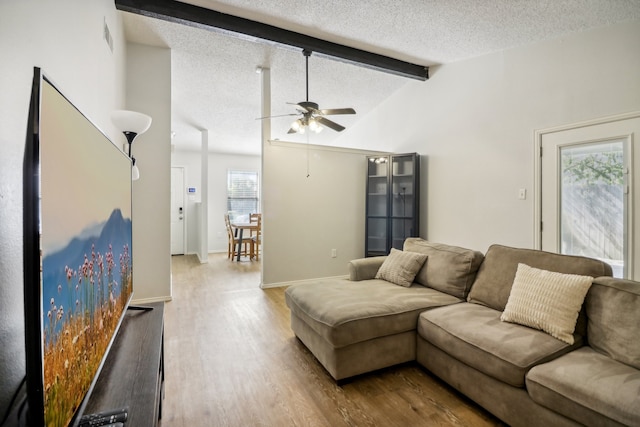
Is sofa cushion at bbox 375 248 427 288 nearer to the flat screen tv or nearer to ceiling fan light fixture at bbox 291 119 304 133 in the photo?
ceiling fan light fixture at bbox 291 119 304 133

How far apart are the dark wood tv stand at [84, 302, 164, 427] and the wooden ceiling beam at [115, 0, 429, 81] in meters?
2.88

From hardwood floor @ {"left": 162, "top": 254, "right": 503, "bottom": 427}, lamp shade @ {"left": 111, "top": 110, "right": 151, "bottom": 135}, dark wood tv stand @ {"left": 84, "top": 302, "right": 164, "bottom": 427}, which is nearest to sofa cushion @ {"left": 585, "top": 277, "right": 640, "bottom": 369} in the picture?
hardwood floor @ {"left": 162, "top": 254, "right": 503, "bottom": 427}

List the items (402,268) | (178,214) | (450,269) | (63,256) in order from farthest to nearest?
(178,214) < (402,268) < (450,269) < (63,256)

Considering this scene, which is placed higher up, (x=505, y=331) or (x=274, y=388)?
(x=505, y=331)

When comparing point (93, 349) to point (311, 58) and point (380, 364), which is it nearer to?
point (380, 364)

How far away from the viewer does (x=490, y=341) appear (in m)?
1.71

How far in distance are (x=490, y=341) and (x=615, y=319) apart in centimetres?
65

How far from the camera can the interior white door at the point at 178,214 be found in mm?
7410

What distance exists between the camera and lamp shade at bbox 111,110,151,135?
210 cm

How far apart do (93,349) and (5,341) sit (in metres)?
0.32

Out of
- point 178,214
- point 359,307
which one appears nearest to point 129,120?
point 359,307

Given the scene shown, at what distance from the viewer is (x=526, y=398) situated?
1521mm

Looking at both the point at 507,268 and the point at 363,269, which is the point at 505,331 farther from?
the point at 363,269

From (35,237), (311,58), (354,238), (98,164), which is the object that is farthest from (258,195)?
(35,237)
